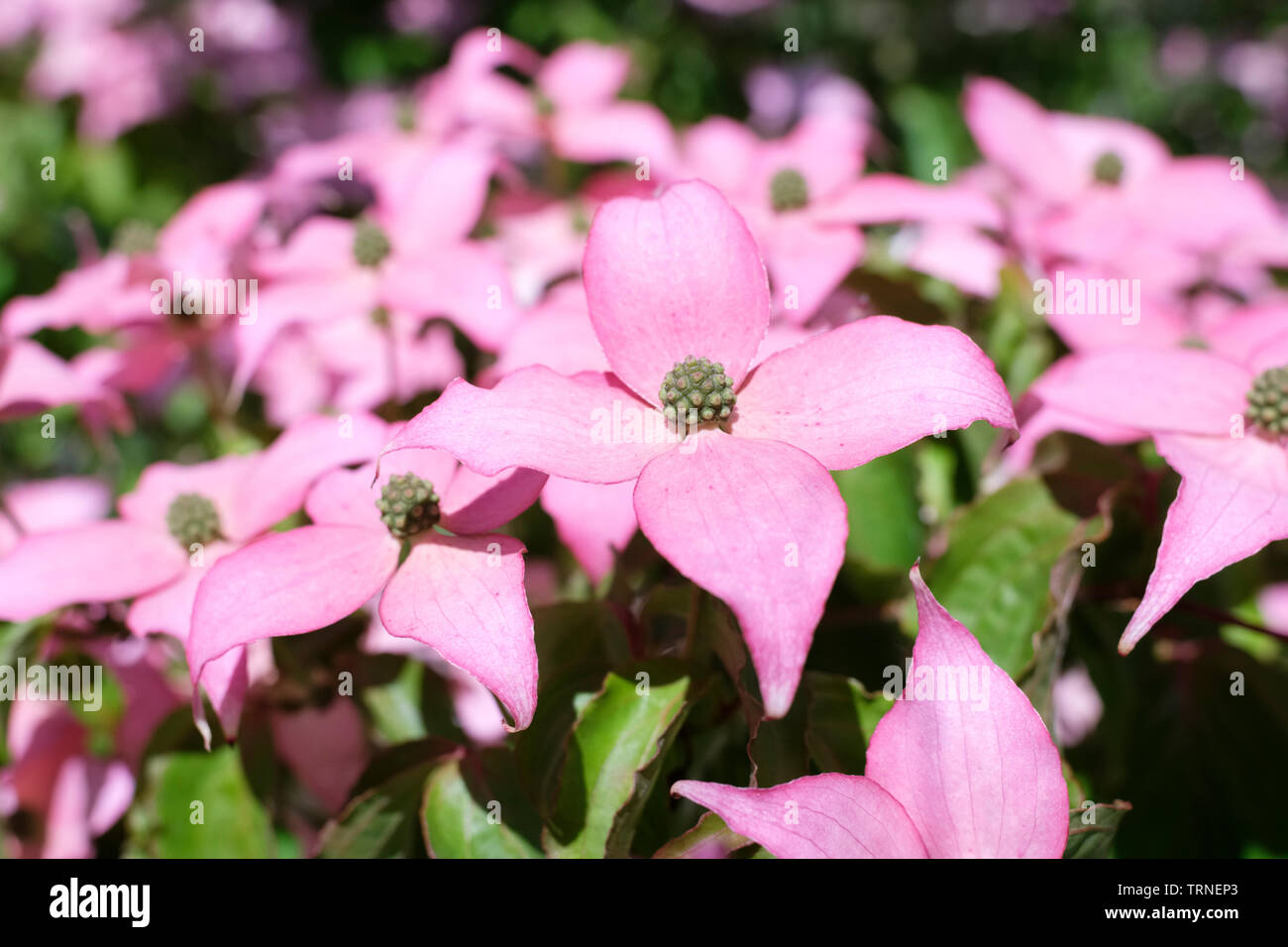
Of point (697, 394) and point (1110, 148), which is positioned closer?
point (697, 394)

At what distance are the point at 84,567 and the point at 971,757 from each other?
1.58ft

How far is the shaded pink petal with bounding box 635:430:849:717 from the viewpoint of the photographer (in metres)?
0.40

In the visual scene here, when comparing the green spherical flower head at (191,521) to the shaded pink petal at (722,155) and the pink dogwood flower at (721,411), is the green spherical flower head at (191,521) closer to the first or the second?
the pink dogwood flower at (721,411)

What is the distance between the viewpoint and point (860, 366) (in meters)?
0.49

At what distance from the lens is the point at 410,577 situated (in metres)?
0.51

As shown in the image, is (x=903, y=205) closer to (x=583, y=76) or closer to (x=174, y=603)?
(x=583, y=76)

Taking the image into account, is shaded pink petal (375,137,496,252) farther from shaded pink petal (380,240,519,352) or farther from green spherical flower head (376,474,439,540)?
green spherical flower head (376,474,439,540)

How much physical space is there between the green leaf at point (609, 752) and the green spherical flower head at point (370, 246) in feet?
1.32

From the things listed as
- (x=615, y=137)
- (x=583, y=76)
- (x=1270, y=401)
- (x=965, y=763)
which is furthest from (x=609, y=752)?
(x=583, y=76)

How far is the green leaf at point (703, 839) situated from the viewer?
0.47 m

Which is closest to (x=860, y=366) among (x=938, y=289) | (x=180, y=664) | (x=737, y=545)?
(x=737, y=545)

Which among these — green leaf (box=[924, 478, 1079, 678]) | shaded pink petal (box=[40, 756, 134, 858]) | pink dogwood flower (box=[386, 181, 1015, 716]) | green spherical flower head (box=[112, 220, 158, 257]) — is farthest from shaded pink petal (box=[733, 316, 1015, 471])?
green spherical flower head (box=[112, 220, 158, 257])

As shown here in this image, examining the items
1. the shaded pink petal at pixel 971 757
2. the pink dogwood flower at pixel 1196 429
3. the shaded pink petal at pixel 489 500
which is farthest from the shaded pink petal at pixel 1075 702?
the shaded pink petal at pixel 489 500

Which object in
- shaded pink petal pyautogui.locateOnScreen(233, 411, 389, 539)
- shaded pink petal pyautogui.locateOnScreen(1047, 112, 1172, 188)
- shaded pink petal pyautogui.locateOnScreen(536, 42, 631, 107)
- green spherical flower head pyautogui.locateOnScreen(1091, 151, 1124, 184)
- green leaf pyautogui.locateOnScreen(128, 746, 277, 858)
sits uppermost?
shaded pink petal pyautogui.locateOnScreen(536, 42, 631, 107)
